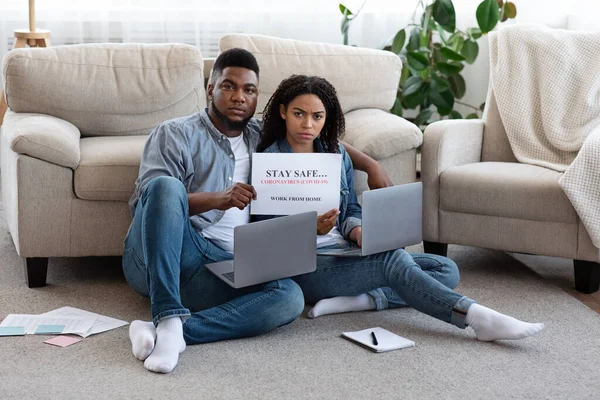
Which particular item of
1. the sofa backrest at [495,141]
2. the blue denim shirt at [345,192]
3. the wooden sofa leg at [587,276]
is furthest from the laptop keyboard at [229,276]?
the sofa backrest at [495,141]

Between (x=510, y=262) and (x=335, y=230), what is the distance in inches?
35.0

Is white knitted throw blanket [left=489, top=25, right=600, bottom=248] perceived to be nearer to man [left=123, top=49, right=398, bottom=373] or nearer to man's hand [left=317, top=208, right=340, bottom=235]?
man's hand [left=317, top=208, right=340, bottom=235]

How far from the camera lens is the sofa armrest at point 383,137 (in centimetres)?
281

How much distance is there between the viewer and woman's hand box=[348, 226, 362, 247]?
236 cm

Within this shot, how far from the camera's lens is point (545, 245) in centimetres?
274

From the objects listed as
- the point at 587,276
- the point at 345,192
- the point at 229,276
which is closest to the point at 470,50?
the point at 587,276

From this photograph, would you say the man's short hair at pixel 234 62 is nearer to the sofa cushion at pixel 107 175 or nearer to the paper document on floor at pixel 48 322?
the sofa cushion at pixel 107 175

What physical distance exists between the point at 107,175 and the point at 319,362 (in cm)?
95

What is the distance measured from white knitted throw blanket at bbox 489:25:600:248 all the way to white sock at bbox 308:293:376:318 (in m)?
0.87

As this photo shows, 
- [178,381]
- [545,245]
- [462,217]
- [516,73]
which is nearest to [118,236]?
[178,381]

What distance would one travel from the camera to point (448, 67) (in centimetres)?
427

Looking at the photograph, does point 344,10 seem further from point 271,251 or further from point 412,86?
point 271,251

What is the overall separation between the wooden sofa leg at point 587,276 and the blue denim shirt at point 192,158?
1163mm

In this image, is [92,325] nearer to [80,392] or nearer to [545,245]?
[80,392]
